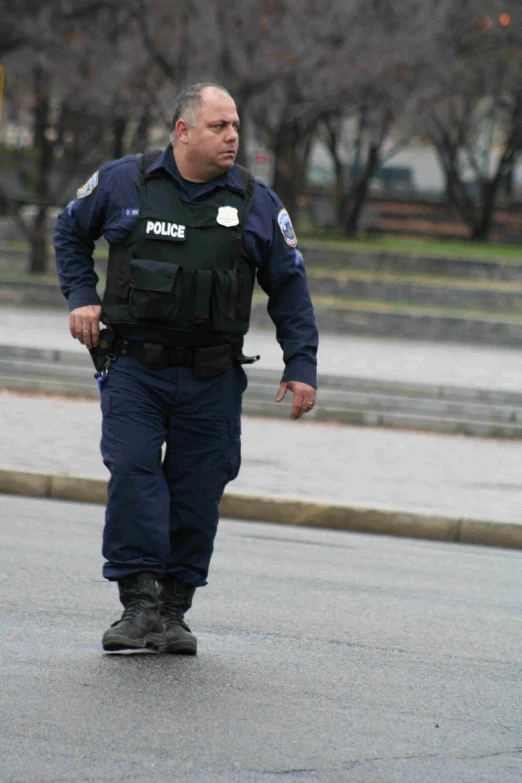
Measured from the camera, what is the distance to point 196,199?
15.6 ft

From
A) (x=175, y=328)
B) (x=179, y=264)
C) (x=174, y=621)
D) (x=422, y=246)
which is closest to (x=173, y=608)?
(x=174, y=621)

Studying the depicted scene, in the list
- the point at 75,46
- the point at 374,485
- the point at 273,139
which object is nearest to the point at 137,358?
the point at 374,485

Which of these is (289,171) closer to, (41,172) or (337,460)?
(41,172)

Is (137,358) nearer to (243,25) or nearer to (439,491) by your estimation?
(439,491)

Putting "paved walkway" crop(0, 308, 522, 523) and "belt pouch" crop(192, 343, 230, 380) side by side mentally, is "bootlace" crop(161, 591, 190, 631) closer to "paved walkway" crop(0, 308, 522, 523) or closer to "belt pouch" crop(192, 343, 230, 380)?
"belt pouch" crop(192, 343, 230, 380)

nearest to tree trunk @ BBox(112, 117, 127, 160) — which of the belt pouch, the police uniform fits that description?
the police uniform

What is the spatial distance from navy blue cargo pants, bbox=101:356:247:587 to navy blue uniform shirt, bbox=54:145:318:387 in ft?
0.80

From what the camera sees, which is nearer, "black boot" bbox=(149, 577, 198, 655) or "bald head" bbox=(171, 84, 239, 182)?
"bald head" bbox=(171, 84, 239, 182)

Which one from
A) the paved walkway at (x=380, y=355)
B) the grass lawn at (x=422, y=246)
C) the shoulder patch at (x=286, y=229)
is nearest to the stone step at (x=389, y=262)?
the grass lawn at (x=422, y=246)

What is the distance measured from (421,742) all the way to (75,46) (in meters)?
20.7

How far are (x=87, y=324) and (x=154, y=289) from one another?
276 millimetres

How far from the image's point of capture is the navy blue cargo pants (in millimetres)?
4703

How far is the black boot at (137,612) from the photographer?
4.71 meters

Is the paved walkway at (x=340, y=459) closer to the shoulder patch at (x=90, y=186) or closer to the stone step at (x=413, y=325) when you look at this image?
the shoulder patch at (x=90, y=186)
